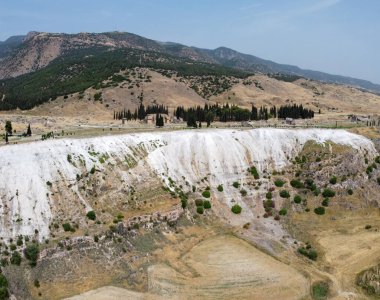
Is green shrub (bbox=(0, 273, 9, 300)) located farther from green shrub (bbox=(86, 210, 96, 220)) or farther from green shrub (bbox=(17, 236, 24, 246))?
green shrub (bbox=(86, 210, 96, 220))

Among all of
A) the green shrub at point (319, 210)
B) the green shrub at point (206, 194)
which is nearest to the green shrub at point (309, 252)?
the green shrub at point (319, 210)

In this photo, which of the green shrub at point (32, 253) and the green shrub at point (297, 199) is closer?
the green shrub at point (32, 253)

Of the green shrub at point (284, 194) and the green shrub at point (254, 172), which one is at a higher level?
the green shrub at point (254, 172)

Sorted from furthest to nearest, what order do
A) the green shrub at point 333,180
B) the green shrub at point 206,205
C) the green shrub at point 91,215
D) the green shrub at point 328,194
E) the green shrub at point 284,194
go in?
the green shrub at point 333,180, the green shrub at point 328,194, the green shrub at point 284,194, the green shrub at point 206,205, the green shrub at point 91,215

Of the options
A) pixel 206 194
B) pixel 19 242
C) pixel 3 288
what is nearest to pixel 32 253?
pixel 19 242

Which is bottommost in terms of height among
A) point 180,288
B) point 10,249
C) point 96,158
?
point 180,288

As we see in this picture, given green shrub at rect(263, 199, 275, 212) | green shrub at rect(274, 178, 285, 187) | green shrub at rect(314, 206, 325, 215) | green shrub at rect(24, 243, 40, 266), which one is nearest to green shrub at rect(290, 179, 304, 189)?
green shrub at rect(274, 178, 285, 187)

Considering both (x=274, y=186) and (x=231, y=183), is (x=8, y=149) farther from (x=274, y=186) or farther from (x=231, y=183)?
(x=274, y=186)

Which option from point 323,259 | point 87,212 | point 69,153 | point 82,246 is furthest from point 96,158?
point 323,259

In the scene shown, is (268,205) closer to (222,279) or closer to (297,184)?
(297,184)

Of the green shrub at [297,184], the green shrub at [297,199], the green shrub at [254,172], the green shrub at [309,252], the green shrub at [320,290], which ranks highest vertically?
the green shrub at [254,172]

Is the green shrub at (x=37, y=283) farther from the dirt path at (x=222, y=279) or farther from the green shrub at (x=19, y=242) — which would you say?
the green shrub at (x=19, y=242)
